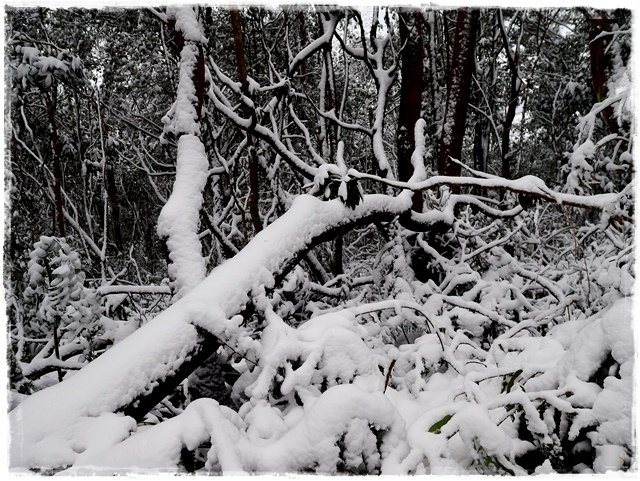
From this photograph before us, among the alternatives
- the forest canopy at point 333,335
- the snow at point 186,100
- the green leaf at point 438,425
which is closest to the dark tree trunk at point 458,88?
the forest canopy at point 333,335

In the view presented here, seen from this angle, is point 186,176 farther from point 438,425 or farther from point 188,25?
point 438,425

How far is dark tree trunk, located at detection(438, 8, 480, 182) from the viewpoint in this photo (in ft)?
13.7

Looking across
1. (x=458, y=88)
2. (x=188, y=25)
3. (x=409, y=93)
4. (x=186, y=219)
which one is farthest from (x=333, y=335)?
(x=409, y=93)

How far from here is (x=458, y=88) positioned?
4277 millimetres

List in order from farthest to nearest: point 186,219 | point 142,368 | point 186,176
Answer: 1. point 186,176
2. point 186,219
3. point 142,368

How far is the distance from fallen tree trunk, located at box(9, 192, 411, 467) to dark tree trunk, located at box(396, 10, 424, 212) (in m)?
2.60

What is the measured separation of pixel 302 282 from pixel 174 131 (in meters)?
1.40

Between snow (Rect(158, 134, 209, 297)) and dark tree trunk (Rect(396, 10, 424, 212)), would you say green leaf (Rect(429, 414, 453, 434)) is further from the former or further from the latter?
dark tree trunk (Rect(396, 10, 424, 212))

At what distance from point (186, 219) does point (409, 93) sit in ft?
10.2

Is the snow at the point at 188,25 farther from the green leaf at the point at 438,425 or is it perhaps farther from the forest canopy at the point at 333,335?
the green leaf at the point at 438,425

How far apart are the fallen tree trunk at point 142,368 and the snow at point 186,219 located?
1.02 ft

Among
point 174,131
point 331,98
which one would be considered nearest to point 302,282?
point 174,131

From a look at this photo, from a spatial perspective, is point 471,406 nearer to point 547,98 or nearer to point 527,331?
point 527,331

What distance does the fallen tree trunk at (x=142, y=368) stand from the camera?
1.27m
